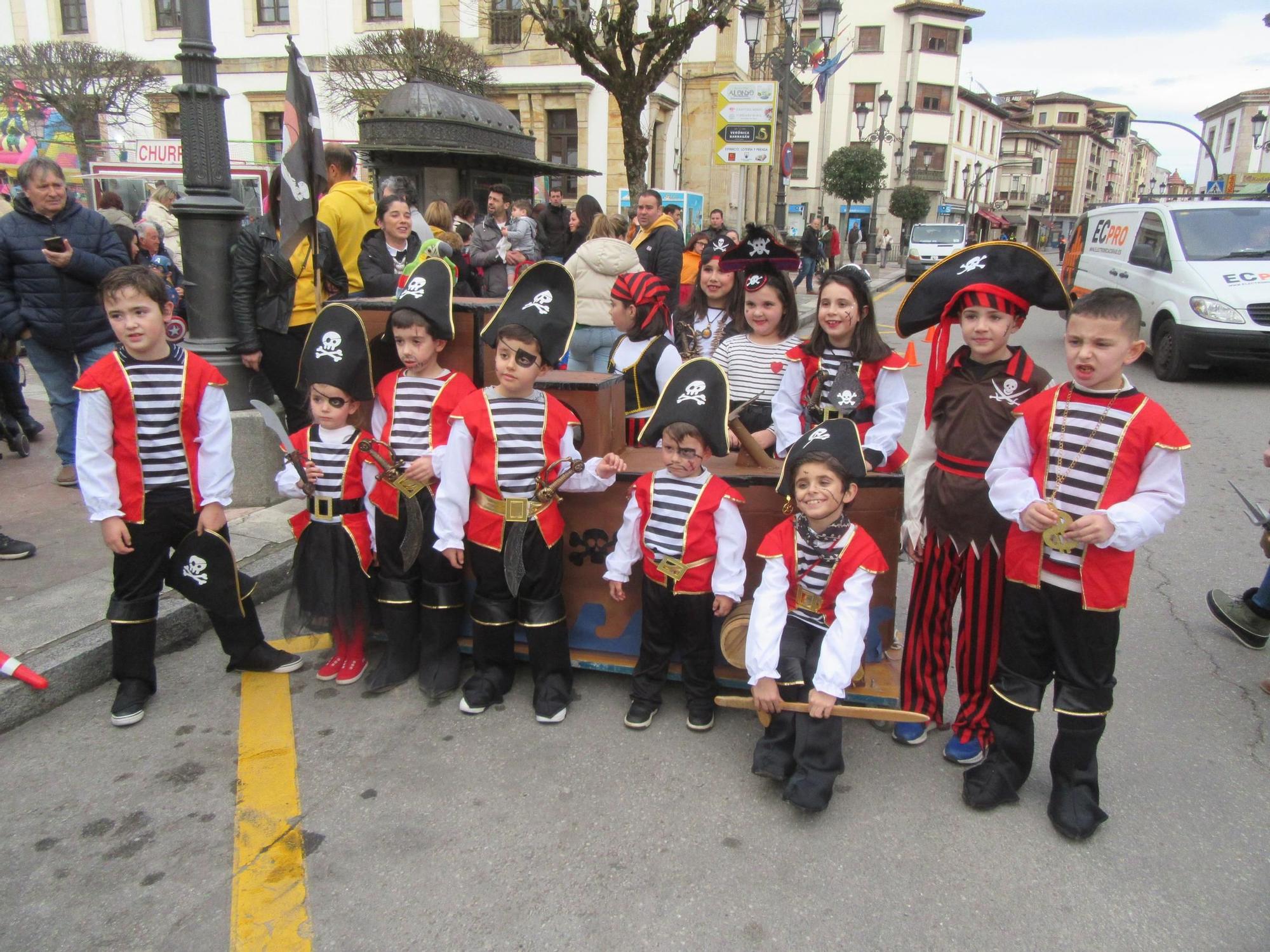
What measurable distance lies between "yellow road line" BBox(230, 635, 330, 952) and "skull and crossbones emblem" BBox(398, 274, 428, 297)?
5.72 feet

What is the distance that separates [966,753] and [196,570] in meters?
3.02

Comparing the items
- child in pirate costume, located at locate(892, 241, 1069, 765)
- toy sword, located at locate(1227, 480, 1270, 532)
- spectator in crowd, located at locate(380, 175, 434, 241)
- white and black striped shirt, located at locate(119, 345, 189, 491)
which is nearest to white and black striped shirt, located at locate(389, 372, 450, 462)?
white and black striped shirt, located at locate(119, 345, 189, 491)

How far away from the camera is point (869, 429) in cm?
348

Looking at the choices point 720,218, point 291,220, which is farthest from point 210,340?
point 720,218

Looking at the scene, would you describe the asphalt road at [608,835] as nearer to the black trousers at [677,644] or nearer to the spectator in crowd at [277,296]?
the black trousers at [677,644]

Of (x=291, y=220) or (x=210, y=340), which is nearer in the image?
(x=291, y=220)

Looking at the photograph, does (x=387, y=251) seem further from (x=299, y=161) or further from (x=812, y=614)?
(x=812, y=614)

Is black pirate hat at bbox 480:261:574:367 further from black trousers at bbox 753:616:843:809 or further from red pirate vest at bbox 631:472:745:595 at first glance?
black trousers at bbox 753:616:843:809

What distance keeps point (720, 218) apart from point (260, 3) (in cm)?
2621

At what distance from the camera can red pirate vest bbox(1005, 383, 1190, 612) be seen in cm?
255

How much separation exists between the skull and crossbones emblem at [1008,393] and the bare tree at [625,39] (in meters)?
10.1

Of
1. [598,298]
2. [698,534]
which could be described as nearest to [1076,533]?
[698,534]

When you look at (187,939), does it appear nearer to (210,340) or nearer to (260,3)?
(210,340)

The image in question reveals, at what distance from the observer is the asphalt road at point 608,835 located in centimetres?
236
